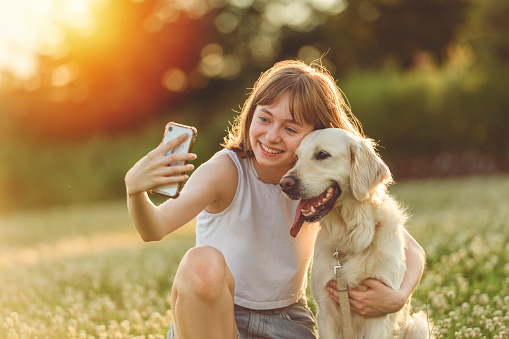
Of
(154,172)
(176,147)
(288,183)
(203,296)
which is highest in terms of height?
(176,147)

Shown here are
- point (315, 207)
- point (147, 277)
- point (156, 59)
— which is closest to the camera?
point (315, 207)

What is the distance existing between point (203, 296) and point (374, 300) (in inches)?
42.8

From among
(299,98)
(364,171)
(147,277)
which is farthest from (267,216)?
(147,277)

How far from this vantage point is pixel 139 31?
2983 cm

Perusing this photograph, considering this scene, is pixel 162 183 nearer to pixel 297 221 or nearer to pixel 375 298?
pixel 297 221

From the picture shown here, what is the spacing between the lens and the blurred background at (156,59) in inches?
898

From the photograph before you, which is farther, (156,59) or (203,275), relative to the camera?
(156,59)

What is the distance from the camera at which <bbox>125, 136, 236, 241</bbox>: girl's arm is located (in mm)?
2869

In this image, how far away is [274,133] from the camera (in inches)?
149

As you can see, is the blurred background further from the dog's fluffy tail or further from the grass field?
the dog's fluffy tail

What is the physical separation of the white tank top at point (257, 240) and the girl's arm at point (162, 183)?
7.2 inches

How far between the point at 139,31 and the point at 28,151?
9429 millimetres

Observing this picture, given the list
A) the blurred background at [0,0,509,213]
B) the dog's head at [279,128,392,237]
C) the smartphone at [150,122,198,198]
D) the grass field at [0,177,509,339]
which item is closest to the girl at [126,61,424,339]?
the dog's head at [279,128,392,237]

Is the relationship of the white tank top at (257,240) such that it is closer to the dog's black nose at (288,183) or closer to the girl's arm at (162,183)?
the girl's arm at (162,183)
